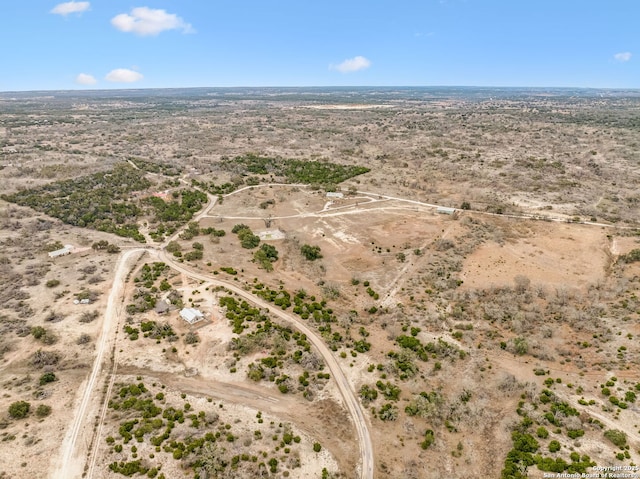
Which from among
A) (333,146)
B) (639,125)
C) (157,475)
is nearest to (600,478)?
(157,475)

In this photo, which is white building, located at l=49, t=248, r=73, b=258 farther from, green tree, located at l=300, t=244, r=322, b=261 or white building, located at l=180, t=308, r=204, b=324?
green tree, located at l=300, t=244, r=322, b=261

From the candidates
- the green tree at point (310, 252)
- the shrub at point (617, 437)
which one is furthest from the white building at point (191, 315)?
the shrub at point (617, 437)

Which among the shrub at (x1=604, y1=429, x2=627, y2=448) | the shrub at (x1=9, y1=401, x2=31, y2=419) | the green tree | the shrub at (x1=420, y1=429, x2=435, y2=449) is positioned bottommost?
the shrub at (x1=420, y1=429, x2=435, y2=449)

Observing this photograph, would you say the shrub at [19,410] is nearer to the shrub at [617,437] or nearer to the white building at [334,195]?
the shrub at [617,437]

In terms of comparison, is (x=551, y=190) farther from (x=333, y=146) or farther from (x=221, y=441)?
(x=221, y=441)

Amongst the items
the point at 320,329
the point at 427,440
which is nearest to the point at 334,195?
the point at 320,329

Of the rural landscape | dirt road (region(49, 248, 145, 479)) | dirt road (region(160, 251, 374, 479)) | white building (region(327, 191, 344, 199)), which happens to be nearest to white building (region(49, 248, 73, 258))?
the rural landscape
